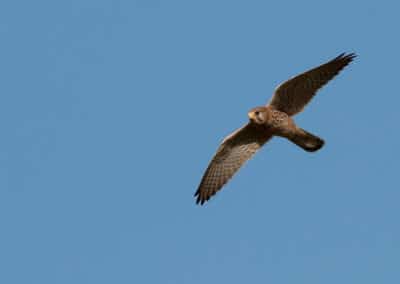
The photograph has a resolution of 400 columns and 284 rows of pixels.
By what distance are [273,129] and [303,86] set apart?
2.93 feet

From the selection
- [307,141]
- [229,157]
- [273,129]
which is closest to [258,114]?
[273,129]

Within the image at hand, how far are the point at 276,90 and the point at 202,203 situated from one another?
2680 millimetres

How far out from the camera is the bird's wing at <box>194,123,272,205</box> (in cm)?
2156

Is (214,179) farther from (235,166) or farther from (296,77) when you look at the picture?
(296,77)

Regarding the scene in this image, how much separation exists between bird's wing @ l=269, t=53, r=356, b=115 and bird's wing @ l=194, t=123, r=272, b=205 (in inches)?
30.4

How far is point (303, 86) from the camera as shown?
67.8 ft

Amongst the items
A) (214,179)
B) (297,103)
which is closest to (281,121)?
(297,103)

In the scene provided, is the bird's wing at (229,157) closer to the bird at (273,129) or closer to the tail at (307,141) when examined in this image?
the bird at (273,129)

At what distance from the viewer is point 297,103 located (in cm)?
2088

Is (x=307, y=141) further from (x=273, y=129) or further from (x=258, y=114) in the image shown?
(x=258, y=114)

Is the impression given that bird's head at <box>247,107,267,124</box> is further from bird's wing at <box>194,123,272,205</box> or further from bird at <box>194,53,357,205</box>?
bird's wing at <box>194,123,272,205</box>

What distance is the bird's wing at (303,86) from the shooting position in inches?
808

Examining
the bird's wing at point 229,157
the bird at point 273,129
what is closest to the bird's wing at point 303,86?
the bird at point 273,129

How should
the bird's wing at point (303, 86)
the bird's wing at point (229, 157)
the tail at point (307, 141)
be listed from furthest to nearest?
the bird's wing at point (229, 157)
the tail at point (307, 141)
the bird's wing at point (303, 86)
